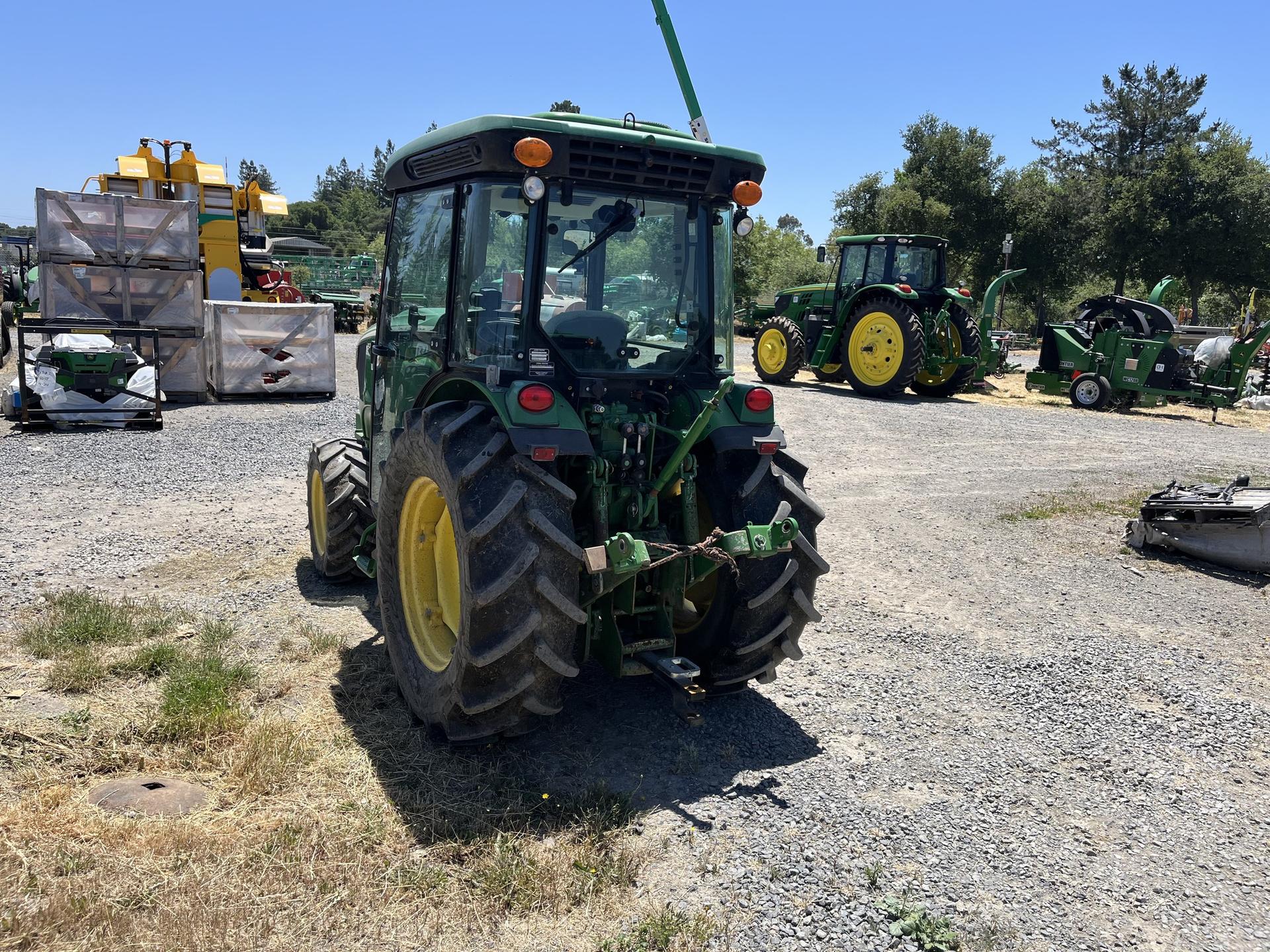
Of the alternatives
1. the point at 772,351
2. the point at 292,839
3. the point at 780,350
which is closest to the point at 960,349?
the point at 780,350

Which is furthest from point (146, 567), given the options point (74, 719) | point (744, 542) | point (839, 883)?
point (839, 883)

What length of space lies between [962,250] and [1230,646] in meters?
31.4

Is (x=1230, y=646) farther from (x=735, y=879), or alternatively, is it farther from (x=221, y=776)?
(x=221, y=776)

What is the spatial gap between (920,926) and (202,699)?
121 inches

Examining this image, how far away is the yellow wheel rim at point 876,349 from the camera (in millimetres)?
16312

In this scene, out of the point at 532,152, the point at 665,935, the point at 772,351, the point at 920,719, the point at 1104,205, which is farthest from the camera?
the point at 1104,205

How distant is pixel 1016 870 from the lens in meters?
3.32

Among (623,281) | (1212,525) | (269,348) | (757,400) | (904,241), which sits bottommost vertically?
(1212,525)

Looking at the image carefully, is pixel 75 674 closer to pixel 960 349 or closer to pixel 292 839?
pixel 292 839

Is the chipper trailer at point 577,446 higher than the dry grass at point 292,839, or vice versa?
the chipper trailer at point 577,446

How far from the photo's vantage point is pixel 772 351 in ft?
60.1

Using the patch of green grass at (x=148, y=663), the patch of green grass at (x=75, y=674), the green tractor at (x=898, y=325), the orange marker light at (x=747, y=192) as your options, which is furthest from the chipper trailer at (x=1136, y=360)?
the patch of green grass at (x=75, y=674)

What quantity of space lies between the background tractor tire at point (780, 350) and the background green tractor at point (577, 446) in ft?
44.9

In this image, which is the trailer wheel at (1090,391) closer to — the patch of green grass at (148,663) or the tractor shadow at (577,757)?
the tractor shadow at (577,757)
